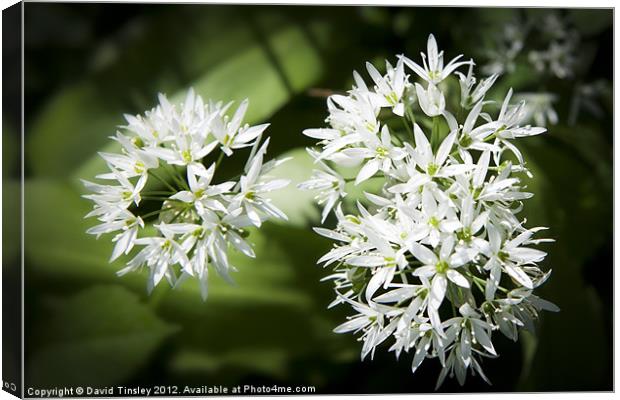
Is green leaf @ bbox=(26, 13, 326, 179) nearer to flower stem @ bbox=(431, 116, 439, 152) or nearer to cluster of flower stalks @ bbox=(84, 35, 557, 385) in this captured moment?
cluster of flower stalks @ bbox=(84, 35, 557, 385)

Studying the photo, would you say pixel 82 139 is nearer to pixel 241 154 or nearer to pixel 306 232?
pixel 241 154

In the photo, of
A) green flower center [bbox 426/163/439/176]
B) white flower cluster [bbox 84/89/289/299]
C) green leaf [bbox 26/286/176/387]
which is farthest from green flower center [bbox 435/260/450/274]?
green leaf [bbox 26/286/176/387]

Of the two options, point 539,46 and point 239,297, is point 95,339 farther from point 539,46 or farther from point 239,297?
point 539,46

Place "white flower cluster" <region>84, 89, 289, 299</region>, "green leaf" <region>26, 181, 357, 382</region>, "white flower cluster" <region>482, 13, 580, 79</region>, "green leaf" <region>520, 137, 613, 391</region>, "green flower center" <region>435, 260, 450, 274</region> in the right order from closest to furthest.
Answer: "green flower center" <region>435, 260, 450, 274</region>
"white flower cluster" <region>84, 89, 289, 299</region>
"green leaf" <region>26, 181, 357, 382</region>
"green leaf" <region>520, 137, 613, 391</region>
"white flower cluster" <region>482, 13, 580, 79</region>


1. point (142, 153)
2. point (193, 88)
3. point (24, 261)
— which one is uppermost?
point (193, 88)

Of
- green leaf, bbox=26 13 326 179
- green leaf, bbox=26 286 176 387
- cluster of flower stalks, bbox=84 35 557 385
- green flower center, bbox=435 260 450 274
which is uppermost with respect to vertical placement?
green leaf, bbox=26 13 326 179

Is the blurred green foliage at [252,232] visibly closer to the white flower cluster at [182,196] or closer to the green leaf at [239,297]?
the green leaf at [239,297]

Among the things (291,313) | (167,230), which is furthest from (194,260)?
(291,313)
